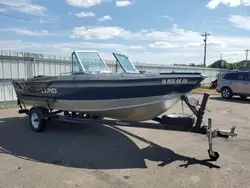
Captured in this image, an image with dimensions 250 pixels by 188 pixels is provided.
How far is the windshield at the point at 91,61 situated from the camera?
686 centimetres

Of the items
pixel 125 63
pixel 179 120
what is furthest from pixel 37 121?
pixel 179 120

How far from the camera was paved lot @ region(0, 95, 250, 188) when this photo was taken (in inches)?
152

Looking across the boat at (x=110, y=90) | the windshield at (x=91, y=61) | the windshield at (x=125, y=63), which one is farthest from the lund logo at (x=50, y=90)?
the windshield at (x=125, y=63)

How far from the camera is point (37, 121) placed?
686cm

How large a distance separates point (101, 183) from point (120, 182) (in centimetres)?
29

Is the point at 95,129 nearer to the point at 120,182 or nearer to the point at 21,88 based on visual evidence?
the point at 21,88

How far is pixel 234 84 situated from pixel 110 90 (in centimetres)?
1133

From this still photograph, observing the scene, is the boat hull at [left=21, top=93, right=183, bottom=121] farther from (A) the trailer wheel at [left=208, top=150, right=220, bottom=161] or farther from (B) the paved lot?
(A) the trailer wheel at [left=208, top=150, right=220, bottom=161]

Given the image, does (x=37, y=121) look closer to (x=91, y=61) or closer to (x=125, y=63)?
(x=91, y=61)

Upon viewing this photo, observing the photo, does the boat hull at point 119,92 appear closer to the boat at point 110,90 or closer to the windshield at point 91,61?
the boat at point 110,90

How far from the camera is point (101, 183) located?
3.79 metres

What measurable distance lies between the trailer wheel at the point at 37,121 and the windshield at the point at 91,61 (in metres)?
1.76

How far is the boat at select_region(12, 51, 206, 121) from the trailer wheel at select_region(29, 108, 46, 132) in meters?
0.50

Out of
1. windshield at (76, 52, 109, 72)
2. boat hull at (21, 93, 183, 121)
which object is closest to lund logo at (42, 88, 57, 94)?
boat hull at (21, 93, 183, 121)
